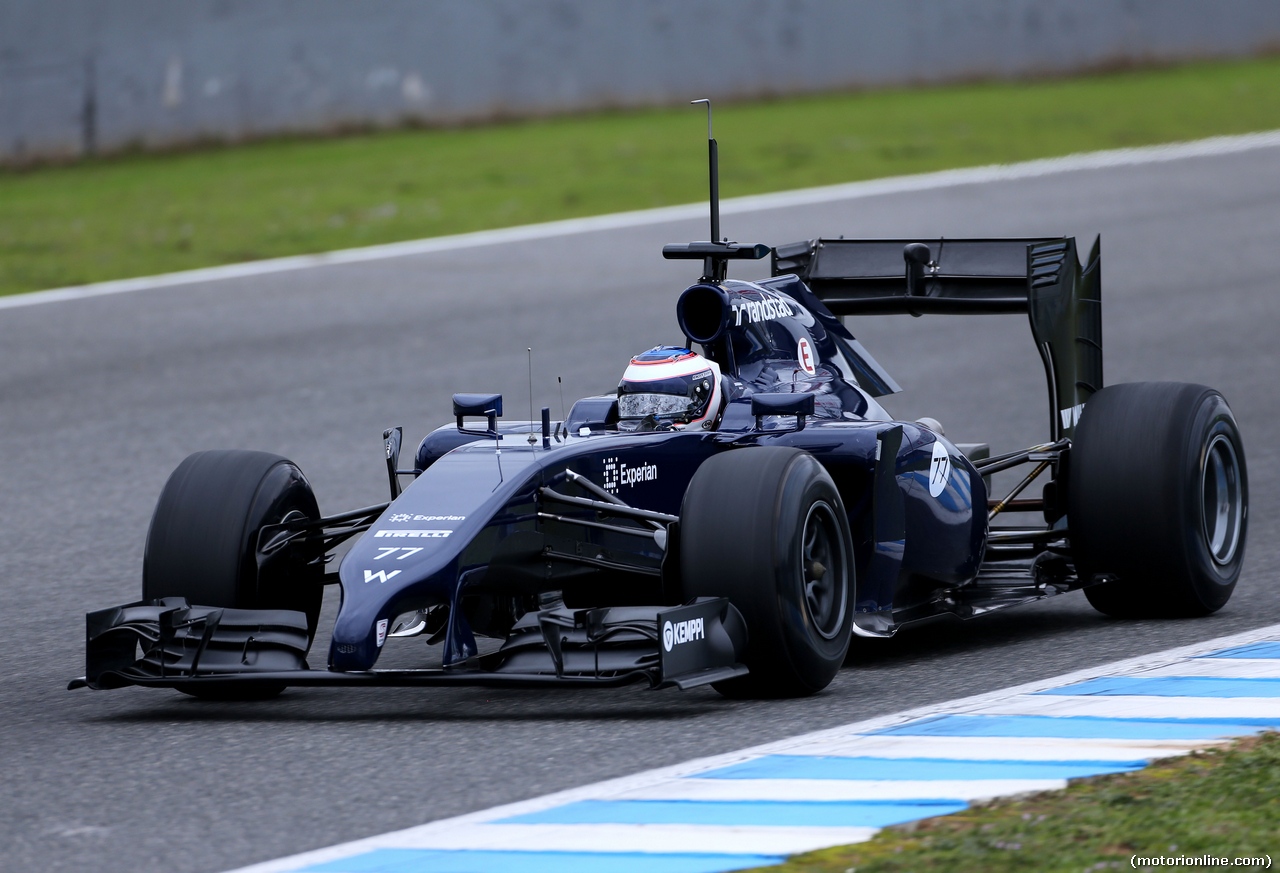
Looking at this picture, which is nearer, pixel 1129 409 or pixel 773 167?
pixel 1129 409

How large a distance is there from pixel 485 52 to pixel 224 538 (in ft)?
61.1

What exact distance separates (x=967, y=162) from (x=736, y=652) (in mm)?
16632

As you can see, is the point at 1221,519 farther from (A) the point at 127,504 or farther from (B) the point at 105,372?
(B) the point at 105,372

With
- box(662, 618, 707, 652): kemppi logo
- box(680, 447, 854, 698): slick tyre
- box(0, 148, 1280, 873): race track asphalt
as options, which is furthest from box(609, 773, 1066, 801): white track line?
box(680, 447, 854, 698): slick tyre

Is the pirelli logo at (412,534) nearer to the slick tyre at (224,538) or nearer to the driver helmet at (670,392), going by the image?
the slick tyre at (224,538)

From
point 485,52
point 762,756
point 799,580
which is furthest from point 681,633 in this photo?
point 485,52

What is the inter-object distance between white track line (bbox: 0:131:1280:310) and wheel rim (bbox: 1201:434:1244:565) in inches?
433

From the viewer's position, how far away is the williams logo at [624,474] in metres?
6.68

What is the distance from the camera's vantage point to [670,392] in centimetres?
711

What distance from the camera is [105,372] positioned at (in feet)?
46.9

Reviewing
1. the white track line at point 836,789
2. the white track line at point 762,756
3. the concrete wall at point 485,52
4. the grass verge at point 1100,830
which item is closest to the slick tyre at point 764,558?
the white track line at point 762,756

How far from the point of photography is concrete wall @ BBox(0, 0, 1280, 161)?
2259cm

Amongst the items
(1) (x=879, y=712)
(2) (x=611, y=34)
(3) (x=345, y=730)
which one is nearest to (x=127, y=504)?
(3) (x=345, y=730)

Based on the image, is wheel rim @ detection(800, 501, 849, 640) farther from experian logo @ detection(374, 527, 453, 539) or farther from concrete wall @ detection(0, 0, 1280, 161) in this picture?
concrete wall @ detection(0, 0, 1280, 161)
